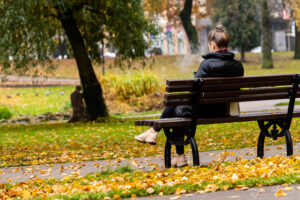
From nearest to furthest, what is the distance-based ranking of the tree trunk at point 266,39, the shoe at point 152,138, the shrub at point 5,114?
the shoe at point 152,138 < the shrub at point 5,114 < the tree trunk at point 266,39

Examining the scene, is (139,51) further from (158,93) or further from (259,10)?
(259,10)

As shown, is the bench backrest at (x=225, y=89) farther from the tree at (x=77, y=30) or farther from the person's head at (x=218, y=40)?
the tree at (x=77, y=30)

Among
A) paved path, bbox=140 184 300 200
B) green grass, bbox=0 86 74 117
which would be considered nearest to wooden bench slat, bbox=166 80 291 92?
paved path, bbox=140 184 300 200

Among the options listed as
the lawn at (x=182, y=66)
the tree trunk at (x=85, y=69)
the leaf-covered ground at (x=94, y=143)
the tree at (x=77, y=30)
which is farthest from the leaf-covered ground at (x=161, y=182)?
the lawn at (x=182, y=66)

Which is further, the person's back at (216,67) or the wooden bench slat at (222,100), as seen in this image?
the person's back at (216,67)

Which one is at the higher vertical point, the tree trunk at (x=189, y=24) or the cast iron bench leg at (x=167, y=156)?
the tree trunk at (x=189, y=24)

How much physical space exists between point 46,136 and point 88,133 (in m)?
0.96

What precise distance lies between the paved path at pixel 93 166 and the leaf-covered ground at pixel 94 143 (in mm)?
545

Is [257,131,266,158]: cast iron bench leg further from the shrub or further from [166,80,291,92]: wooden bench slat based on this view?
the shrub

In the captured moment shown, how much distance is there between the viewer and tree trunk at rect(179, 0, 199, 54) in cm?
4184

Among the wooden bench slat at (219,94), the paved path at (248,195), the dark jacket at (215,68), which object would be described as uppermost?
the dark jacket at (215,68)

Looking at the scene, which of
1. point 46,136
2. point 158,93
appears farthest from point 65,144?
point 158,93

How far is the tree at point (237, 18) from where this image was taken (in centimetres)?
4297

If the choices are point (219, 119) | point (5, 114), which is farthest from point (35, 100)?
point (219, 119)
